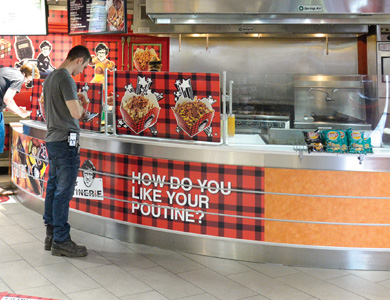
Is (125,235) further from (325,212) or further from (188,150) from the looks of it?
(325,212)

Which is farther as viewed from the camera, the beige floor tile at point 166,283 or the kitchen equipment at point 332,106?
the kitchen equipment at point 332,106

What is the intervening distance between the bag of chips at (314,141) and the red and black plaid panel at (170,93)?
2.35ft

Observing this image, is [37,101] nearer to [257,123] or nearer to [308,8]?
[257,123]

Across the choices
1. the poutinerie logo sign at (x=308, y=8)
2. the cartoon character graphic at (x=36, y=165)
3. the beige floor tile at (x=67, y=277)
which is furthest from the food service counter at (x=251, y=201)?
the poutinerie logo sign at (x=308, y=8)

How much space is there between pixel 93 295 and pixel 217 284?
87 cm

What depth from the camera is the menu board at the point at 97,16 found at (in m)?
6.64

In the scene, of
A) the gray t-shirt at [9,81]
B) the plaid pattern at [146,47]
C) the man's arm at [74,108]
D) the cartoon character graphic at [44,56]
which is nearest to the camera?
the man's arm at [74,108]

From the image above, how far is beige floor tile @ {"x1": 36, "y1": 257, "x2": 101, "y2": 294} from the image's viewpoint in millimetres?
3615

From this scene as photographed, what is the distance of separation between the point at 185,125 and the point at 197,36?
3608 mm

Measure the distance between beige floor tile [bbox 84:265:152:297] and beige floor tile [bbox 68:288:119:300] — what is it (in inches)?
1.8

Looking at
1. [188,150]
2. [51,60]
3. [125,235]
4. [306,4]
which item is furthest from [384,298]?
[51,60]

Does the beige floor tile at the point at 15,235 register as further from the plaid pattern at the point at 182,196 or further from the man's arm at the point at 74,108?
the man's arm at the point at 74,108

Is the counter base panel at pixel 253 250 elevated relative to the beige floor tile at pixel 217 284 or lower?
elevated

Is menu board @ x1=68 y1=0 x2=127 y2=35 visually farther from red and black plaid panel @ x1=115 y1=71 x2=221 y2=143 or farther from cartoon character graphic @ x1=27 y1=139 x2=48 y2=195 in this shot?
red and black plaid panel @ x1=115 y1=71 x2=221 y2=143
